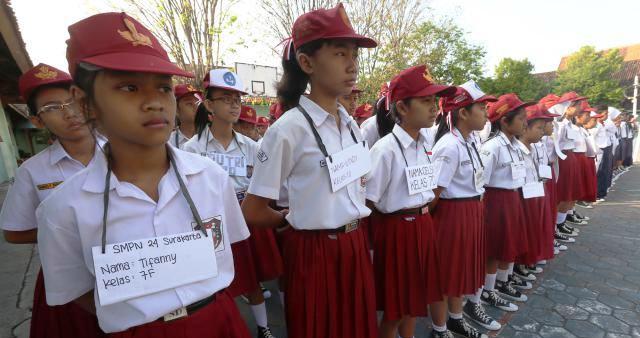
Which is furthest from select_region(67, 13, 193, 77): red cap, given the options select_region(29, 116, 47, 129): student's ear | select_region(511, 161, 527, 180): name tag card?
select_region(511, 161, 527, 180): name tag card

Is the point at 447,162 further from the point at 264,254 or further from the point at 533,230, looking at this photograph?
the point at 264,254

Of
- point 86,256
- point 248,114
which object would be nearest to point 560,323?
point 86,256

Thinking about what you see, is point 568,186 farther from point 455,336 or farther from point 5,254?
point 5,254

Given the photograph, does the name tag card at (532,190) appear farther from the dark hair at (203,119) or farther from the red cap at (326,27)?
the dark hair at (203,119)

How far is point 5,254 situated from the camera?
5.14 meters

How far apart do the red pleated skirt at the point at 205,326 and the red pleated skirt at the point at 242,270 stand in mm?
1310

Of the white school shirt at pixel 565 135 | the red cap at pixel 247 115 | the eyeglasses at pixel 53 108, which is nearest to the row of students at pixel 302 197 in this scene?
the eyeglasses at pixel 53 108

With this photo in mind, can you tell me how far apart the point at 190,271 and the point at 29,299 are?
154 inches

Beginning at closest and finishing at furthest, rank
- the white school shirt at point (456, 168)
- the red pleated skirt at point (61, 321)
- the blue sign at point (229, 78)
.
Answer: the red pleated skirt at point (61, 321)
the white school shirt at point (456, 168)
the blue sign at point (229, 78)

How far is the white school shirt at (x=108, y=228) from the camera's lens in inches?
42.8

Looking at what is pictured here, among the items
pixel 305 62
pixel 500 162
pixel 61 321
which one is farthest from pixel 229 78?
pixel 500 162

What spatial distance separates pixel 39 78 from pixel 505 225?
3952 mm

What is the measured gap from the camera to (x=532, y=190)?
11.4ft

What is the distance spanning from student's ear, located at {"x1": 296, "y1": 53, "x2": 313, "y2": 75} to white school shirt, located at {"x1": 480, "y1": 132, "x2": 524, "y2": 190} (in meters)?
2.32
